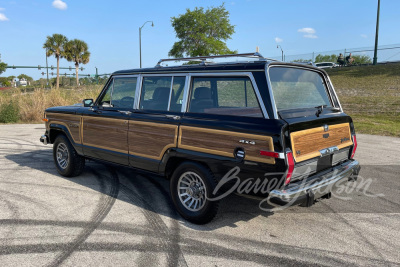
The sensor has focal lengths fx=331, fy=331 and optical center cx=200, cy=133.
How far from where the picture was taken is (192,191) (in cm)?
412

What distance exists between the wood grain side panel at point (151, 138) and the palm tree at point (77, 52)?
49399 mm

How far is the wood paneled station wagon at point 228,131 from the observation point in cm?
348

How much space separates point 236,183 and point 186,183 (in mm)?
806

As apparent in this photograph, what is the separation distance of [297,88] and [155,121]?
6.28 feet

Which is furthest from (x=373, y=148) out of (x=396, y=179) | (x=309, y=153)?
(x=309, y=153)

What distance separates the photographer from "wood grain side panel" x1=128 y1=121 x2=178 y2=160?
14.0 feet

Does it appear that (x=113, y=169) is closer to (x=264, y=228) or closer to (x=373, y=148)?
(x=264, y=228)

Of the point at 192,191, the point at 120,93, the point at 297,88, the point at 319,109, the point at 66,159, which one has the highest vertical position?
the point at 297,88

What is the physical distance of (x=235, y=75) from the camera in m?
3.89

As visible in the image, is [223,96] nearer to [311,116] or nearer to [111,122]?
[311,116]

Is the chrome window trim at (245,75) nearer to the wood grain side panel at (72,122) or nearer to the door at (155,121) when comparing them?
the door at (155,121)

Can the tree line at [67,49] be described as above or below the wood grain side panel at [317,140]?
above

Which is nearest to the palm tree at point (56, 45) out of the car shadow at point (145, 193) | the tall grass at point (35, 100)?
the tall grass at point (35, 100)

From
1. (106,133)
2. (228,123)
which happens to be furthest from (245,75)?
(106,133)
